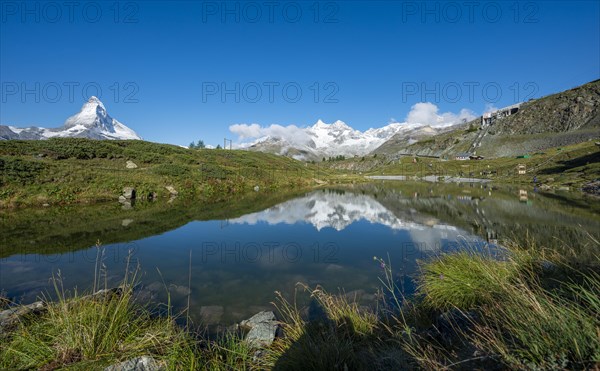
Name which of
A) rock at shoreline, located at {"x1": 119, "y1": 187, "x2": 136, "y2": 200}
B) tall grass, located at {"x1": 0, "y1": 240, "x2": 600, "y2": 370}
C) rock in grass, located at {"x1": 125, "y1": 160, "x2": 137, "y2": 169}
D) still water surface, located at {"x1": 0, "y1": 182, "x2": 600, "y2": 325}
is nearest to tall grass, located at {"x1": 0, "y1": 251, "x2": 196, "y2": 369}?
tall grass, located at {"x1": 0, "y1": 240, "x2": 600, "y2": 370}

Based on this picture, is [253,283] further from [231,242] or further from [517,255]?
[517,255]

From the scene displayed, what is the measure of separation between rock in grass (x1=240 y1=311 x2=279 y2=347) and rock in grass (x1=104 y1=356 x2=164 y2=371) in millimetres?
1815

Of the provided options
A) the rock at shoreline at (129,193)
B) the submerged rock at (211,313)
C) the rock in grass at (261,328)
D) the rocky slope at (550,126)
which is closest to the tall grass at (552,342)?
the rock in grass at (261,328)

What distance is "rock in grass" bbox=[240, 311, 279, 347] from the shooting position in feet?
19.0

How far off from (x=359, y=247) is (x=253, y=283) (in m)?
6.74

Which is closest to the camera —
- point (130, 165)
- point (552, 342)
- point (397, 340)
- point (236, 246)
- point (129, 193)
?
point (552, 342)

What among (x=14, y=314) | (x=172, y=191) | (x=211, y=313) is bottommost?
(x=211, y=313)

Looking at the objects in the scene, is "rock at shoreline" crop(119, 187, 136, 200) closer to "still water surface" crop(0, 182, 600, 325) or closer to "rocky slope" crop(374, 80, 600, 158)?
"still water surface" crop(0, 182, 600, 325)

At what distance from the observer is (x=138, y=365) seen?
13.5 feet

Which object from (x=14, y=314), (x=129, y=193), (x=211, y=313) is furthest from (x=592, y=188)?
(x=129, y=193)

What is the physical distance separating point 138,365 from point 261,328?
2.67m

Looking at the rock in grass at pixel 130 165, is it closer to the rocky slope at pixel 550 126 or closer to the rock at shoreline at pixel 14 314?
the rock at shoreline at pixel 14 314

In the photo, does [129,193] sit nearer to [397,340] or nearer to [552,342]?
[397,340]

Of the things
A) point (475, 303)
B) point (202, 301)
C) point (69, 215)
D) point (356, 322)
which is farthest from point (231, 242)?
point (69, 215)
